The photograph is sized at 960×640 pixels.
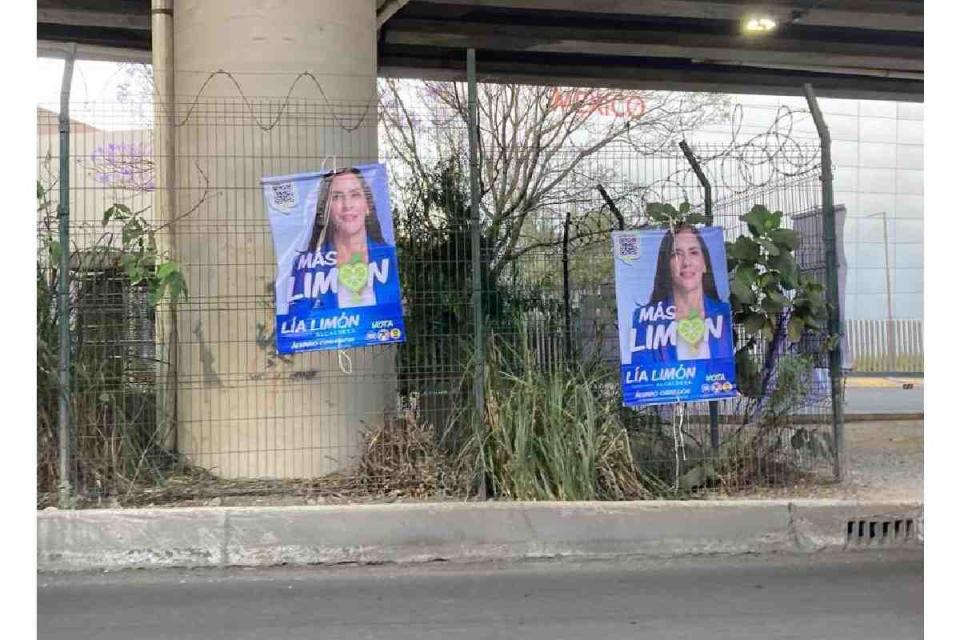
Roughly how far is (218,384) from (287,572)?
6.43 ft

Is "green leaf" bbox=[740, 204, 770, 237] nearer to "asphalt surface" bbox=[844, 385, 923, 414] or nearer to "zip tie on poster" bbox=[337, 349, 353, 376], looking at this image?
"zip tie on poster" bbox=[337, 349, 353, 376]

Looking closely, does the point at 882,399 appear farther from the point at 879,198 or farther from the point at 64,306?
the point at 879,198

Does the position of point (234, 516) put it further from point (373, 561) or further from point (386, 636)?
point (386, 636)

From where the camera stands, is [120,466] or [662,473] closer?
[120,466]

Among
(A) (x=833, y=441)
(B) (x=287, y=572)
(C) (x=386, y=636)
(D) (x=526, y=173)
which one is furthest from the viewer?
(D) (x=526, y=173)

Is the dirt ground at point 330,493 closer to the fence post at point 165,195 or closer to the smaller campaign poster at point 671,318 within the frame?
the fence post at point 165,195

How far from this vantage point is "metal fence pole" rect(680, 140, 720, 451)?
7.57 m

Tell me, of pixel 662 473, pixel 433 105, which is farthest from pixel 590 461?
pixel 433 105

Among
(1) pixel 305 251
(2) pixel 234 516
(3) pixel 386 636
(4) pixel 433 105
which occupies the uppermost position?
(4) pixel 433 105

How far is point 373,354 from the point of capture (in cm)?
756

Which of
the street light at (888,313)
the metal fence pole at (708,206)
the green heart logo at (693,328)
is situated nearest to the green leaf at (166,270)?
the green heart logo at (693,328)

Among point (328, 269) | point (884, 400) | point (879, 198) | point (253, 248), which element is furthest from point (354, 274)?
point (879, 198)

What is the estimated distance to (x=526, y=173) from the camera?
11398 millimetres

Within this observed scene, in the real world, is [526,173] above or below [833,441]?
above
